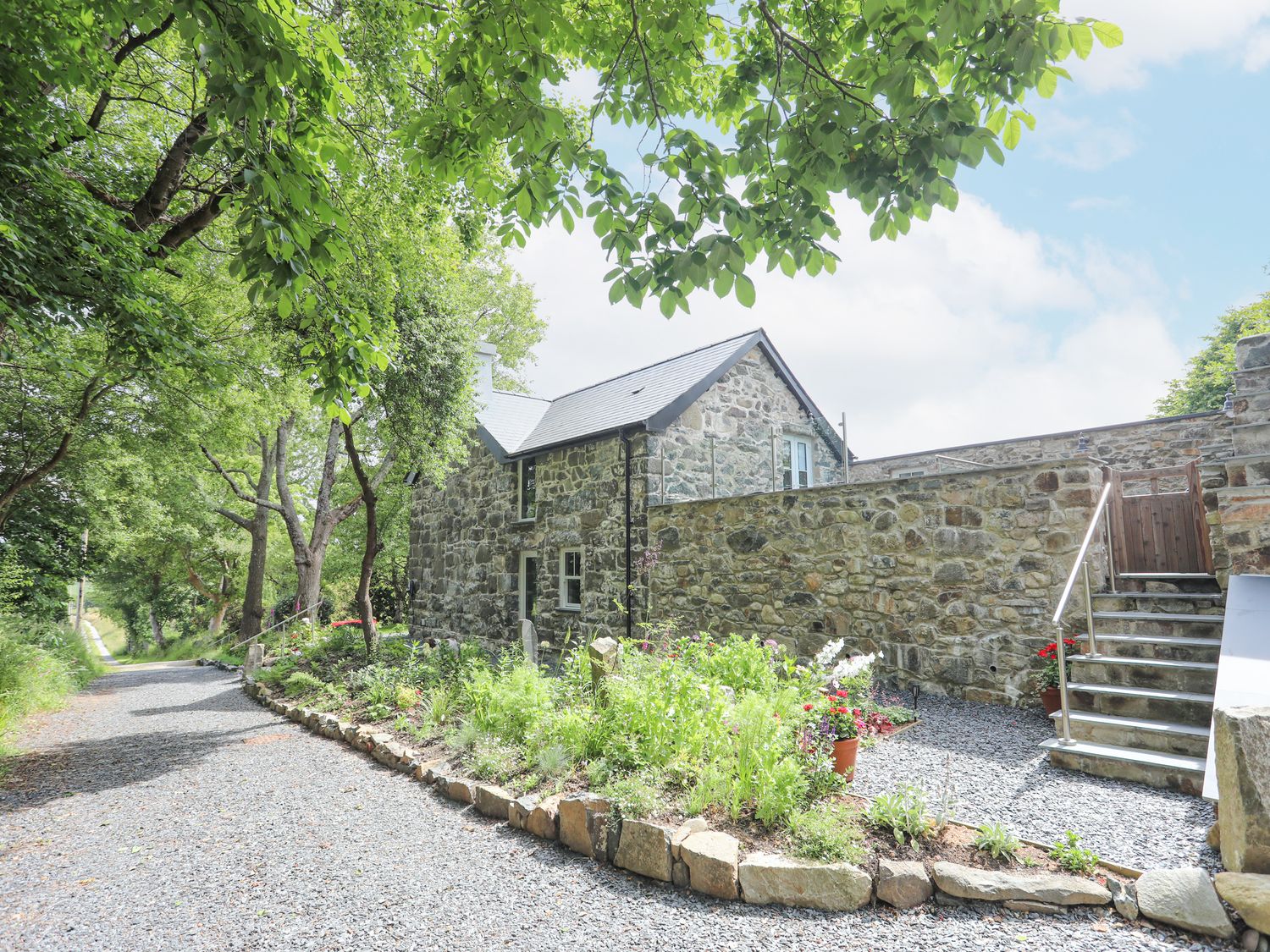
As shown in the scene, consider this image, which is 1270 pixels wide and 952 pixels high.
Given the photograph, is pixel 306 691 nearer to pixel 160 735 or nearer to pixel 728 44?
pixel 160 735

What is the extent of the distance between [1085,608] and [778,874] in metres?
4.48

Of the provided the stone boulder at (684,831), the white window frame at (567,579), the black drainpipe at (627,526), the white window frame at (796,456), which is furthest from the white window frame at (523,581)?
the stone boulder at (684,831)

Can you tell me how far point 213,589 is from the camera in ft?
91.9

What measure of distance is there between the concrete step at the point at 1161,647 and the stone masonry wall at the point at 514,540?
6.58m

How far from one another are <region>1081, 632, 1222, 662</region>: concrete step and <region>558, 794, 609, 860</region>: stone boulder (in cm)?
479

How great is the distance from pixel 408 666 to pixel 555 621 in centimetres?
396

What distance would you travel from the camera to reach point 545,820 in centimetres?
438

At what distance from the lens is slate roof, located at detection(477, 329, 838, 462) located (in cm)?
1145

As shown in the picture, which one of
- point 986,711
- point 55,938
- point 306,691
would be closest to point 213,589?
point 306,691

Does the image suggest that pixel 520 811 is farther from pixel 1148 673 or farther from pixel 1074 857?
pixel 1148 673

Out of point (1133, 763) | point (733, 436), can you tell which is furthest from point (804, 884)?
point (733, 436)

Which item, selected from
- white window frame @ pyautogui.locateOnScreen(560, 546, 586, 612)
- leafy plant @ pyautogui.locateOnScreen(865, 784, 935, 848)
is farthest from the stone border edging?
white window frame @ pyautogui.locateOnScreen(560, 546, 586, 612)

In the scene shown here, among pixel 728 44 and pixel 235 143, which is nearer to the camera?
pixel 235 143

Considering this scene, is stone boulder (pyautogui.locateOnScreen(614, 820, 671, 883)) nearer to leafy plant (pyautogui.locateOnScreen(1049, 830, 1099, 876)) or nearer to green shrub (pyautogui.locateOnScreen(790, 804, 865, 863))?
green shrub (pyautogui.locateOnScreen(790, 804, 865, 863))
